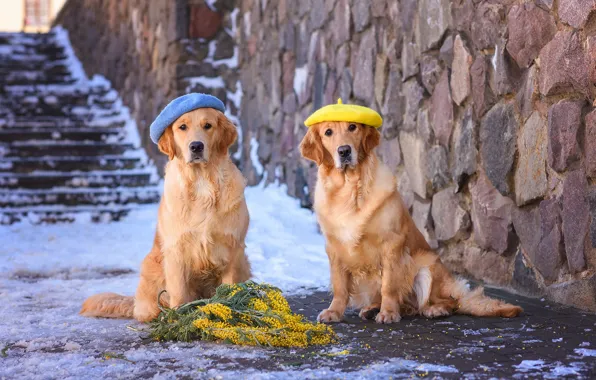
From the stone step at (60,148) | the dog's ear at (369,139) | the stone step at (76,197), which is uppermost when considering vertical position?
the stone step at (60,148)

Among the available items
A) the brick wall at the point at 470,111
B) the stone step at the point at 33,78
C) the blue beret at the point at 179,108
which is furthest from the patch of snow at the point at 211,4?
the blue beret at the point at 179,108

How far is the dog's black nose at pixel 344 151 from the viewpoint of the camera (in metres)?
4.13

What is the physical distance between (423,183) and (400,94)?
78 cm

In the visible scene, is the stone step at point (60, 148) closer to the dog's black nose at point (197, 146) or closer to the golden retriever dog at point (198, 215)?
the golden retriever dog at point (198, 215)

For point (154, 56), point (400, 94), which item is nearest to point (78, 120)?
point (154, 56)

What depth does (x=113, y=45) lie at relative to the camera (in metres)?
13.3

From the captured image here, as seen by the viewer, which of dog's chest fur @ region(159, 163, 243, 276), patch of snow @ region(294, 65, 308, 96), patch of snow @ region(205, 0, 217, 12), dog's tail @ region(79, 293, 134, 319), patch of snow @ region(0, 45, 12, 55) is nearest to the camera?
dog's chest fur @ region(159, 163, 243, 276)

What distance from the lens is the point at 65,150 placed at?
1058 cm

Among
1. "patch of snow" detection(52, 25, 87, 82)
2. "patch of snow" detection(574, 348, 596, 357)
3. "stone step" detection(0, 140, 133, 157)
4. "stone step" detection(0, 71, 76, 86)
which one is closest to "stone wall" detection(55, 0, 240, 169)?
"stone step" detection(0, 140, 133, 157)

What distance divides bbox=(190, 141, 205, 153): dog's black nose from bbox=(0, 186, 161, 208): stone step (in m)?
5.84

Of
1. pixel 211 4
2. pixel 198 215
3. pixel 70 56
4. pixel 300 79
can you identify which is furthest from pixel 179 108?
pixel 70 56

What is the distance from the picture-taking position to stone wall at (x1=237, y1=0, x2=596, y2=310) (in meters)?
4.07

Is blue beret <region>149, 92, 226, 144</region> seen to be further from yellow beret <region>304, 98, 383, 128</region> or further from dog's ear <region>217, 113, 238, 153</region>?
yellow beret <region>304, 98, 383, 128</region>

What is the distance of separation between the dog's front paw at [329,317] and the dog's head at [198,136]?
99 cm
